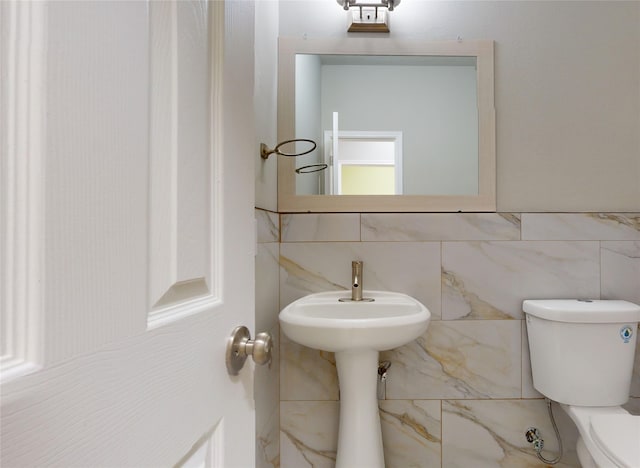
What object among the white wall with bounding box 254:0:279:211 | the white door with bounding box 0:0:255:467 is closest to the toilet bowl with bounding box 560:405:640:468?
the white door with bounding box 0:0:255:467

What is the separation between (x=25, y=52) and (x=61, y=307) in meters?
0.16

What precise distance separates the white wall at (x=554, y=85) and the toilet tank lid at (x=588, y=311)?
1.26ft

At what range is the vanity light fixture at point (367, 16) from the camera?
60.3 inches

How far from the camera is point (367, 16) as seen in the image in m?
1.55

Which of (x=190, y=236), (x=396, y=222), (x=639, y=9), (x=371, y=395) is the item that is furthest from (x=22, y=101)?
(x=639, y=9)

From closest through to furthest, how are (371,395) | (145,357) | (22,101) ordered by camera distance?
(22,101) → (145,357) → (371,395)

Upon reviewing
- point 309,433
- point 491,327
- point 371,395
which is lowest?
point 309,433

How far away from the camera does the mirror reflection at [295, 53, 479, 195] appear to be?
1567 millimetres

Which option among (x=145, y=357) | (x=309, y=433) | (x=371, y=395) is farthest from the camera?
(x=309, y=433)

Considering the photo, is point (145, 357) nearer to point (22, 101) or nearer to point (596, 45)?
point (22, 101)

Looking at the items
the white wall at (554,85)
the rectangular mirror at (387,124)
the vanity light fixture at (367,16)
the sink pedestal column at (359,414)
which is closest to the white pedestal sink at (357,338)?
the sink pedestal column at (359,414)

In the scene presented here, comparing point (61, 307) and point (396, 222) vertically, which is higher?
point (396, 222)

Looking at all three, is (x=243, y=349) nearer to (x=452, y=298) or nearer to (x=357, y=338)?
(x=357, y=338)

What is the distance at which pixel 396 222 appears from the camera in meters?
1.55
